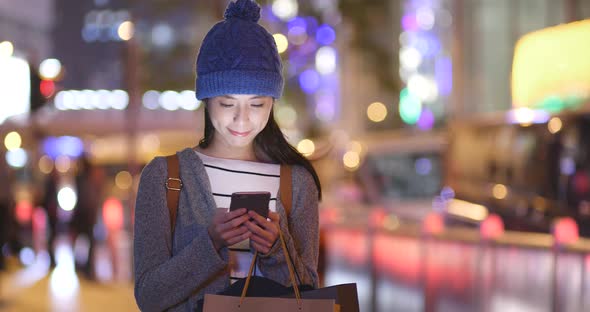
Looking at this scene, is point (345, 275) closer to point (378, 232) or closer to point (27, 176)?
point (378, 232)

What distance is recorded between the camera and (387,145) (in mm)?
24531

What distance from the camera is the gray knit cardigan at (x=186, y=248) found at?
257 centimetres

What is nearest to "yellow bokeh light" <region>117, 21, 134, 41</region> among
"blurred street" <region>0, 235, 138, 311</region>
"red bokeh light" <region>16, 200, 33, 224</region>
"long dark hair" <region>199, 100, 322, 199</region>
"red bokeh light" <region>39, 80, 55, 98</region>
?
"blurred street" <region>0, 235, 138, 311</region>

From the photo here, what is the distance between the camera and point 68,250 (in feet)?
67.1

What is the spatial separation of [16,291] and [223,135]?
9977 mm

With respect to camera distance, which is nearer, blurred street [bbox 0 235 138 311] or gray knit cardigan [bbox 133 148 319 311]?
gray knit cardigan [bbox 133 148 319 311]

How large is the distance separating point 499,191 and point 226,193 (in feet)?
35.9

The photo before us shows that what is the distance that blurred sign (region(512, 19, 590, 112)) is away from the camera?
376 inches

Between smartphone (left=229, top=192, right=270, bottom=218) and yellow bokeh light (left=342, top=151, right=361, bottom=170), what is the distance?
16.6 m

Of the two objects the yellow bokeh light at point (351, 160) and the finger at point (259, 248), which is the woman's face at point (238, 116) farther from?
the yellow bokeh light at point (351, 160)

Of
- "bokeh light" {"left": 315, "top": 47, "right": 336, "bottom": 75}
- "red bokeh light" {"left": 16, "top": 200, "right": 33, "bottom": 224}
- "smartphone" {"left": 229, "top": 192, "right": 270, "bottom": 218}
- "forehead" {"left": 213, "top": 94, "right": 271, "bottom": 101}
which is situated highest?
"bokeh light" {"left": 315, "top": 47, "right": 336, "bottom": 75}

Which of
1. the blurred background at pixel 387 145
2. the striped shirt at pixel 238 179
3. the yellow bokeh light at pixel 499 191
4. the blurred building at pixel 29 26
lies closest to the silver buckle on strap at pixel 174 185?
the striped shirt at pixel 238 179

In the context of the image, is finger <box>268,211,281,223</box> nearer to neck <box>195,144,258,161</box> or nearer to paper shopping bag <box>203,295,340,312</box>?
paper shopping bag <box>203,295,340,312</box>

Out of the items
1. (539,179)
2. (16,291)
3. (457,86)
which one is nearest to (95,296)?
(16,291)
